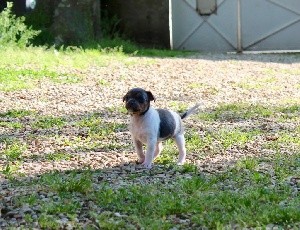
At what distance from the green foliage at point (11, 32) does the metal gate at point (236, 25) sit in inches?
268

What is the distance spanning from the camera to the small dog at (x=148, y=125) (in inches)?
281

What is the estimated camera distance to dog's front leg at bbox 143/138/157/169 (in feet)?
23.7

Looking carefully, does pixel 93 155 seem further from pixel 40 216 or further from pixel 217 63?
pixel 217 63

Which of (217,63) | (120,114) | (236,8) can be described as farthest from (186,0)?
(120,114)

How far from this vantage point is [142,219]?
17.9 feet

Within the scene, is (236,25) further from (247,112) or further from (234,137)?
(234,137)

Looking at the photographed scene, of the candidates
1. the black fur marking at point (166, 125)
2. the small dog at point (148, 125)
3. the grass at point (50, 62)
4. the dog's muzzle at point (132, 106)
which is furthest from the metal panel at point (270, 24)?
the dog's muzzle at point (132, 106)

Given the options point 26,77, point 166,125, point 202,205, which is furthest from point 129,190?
point 26,77

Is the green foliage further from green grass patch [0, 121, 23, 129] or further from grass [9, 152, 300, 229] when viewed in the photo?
grass [9, 152, 300, 229]

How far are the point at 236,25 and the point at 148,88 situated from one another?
971 cm

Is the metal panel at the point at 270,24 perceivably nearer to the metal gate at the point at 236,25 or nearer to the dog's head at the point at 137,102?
the metal gate at the point at 236,25

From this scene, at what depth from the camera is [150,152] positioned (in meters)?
7.23

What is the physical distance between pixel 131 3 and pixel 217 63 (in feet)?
20.3

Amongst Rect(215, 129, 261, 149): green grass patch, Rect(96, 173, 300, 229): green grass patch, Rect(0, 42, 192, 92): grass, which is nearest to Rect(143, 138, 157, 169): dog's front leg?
Rect(96, 173, 300, 229): green grass patch
